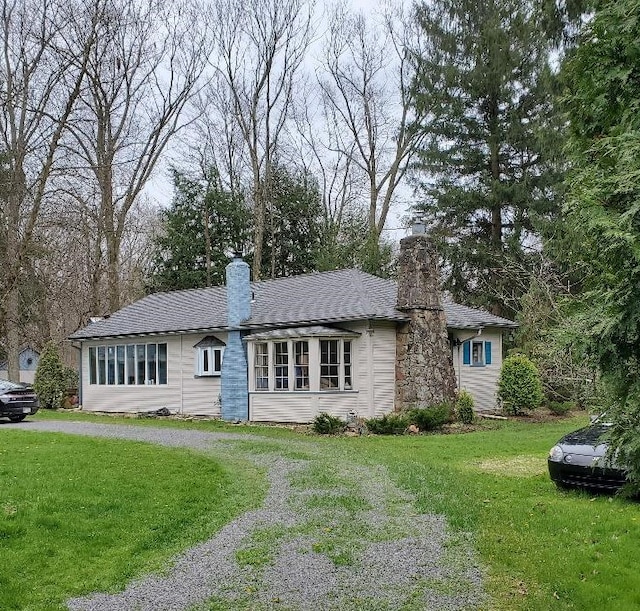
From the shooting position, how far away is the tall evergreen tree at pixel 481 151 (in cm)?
2895

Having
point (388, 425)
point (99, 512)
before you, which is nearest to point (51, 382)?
point (388, 425)

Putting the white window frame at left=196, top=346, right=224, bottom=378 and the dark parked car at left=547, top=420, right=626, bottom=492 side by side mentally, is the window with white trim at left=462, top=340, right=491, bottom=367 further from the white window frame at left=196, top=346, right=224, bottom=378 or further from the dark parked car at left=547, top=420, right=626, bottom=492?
the dark parked car at left=547, top=420, right=626, bottom=492

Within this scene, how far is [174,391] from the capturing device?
73.4ft

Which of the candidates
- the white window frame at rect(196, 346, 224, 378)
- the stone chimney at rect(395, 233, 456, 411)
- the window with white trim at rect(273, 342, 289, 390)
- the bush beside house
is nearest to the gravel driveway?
the stone chimney at rect(395, 233, 456, 411)

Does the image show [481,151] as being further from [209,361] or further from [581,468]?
[581,468]

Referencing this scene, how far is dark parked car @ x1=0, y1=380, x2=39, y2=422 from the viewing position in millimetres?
20438

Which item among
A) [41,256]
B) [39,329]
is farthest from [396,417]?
[39,329]

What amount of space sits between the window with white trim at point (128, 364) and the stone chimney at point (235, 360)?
347 centimetres

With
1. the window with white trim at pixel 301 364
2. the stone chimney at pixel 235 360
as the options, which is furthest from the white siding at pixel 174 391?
the window with white trim at pixel 301 364

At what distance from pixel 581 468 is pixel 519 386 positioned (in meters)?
11.8

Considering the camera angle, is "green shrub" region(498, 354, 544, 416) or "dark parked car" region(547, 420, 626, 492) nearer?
"dark parked car" region(547, 420, 626, 492)

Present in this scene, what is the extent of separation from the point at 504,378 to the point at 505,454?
7884mm

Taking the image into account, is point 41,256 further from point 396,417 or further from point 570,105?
point 570,105

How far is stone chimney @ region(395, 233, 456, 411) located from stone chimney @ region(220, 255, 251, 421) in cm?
452
